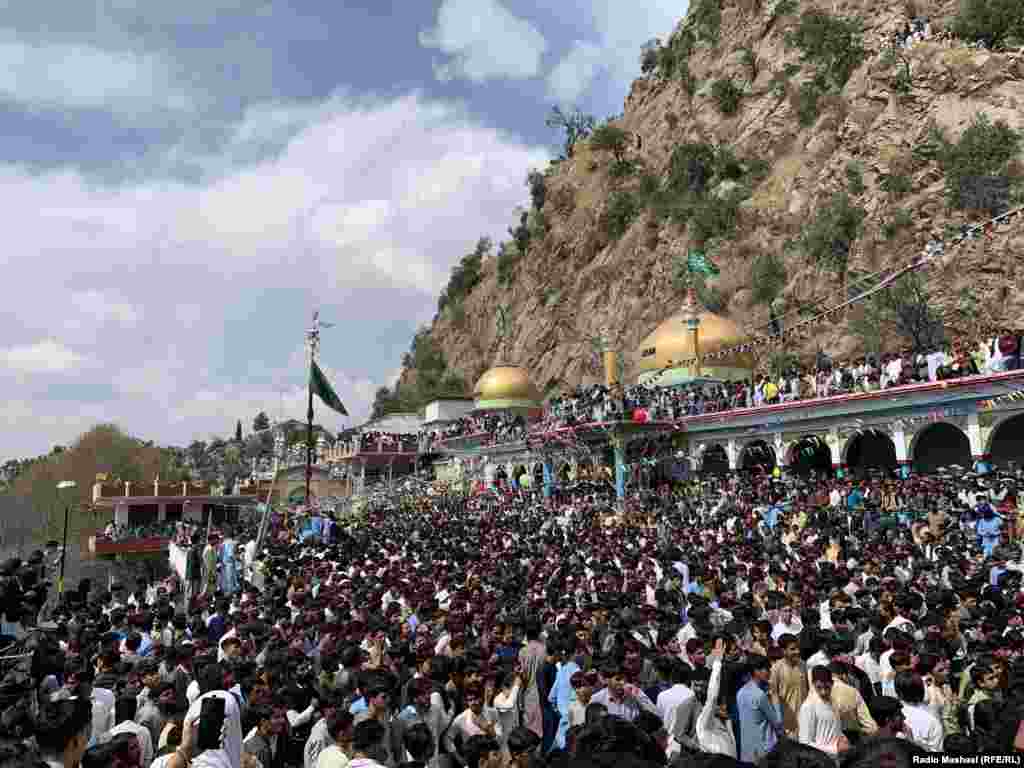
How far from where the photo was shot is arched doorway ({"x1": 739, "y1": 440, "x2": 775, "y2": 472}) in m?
32.2

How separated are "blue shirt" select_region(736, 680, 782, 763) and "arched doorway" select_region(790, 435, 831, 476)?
972 inches

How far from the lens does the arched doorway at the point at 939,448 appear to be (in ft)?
95.6

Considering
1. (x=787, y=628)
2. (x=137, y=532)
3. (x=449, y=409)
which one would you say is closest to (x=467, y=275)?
(x=449, y=409)

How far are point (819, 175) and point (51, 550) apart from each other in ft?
146

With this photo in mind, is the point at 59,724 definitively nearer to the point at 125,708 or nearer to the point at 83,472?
the point at 125,708

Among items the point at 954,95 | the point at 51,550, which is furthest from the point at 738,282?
the point at 51,550

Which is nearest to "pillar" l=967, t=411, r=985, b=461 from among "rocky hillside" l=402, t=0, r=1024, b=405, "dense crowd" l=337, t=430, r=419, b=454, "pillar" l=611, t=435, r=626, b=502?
"pillar" l=611, t=435, r=626, b=502

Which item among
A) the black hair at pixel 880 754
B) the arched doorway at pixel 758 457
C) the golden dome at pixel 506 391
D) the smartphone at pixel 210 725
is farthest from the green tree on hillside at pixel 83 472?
the black hair at pixel 880 754

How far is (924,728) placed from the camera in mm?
5734

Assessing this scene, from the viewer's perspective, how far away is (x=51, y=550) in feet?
57.4

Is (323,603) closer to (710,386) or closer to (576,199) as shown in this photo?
(710,386)

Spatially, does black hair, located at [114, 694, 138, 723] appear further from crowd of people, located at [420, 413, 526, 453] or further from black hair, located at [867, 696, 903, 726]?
crowd of people, located at [420, 413, 526, 453]

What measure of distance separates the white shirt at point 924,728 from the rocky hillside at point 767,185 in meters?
34.8

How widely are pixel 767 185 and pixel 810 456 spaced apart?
87.7 ft
